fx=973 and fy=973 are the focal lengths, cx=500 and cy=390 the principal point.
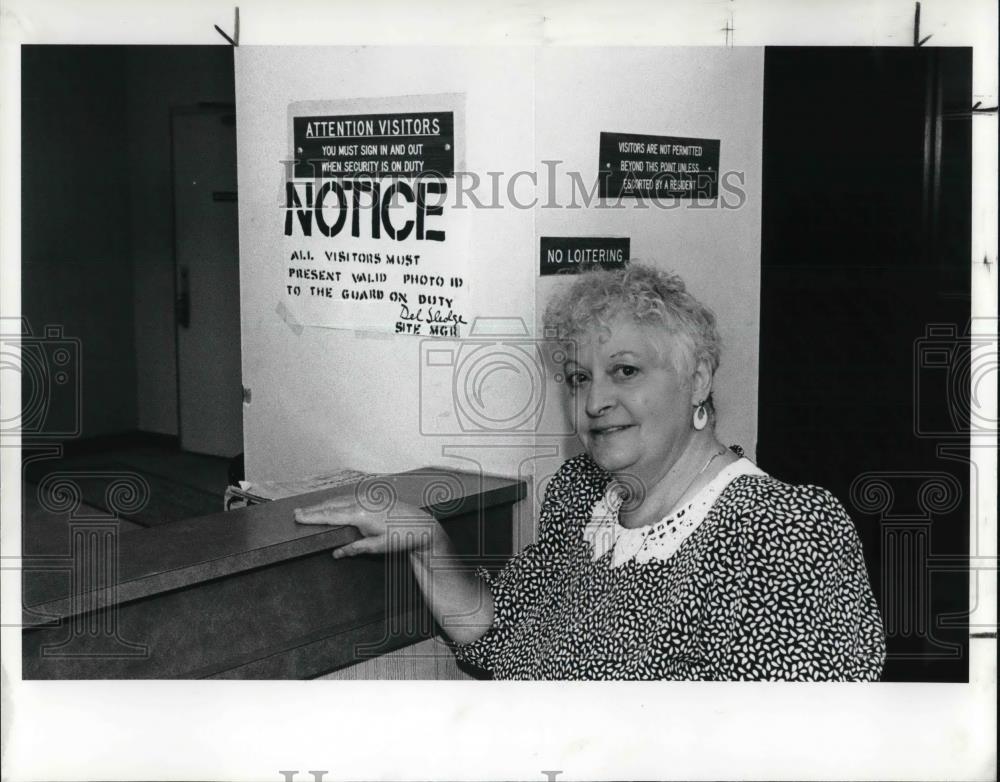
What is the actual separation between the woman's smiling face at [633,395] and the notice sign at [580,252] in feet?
0.77

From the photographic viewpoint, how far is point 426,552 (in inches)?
67.7

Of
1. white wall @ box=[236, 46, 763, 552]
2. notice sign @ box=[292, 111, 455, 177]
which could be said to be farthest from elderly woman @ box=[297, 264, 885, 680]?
notice sign @ box=[292, 111, 455, 177]

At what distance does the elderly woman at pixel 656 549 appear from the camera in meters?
1.47

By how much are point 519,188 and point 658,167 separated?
0.83 ft

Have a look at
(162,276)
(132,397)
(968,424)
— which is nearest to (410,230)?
(968,424)

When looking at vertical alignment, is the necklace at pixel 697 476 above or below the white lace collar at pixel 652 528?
above

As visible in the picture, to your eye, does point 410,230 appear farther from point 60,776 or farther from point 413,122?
point 60,776

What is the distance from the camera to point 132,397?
3.76 m

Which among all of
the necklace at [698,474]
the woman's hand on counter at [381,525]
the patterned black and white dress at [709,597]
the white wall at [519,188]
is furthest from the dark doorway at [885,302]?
the woman's hand on counter at [381,525]

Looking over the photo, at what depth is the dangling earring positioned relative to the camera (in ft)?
5.23

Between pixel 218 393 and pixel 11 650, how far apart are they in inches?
83.9

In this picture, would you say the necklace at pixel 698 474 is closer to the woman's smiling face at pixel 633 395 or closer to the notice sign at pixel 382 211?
the woman's smiling face at pixel 633 395
